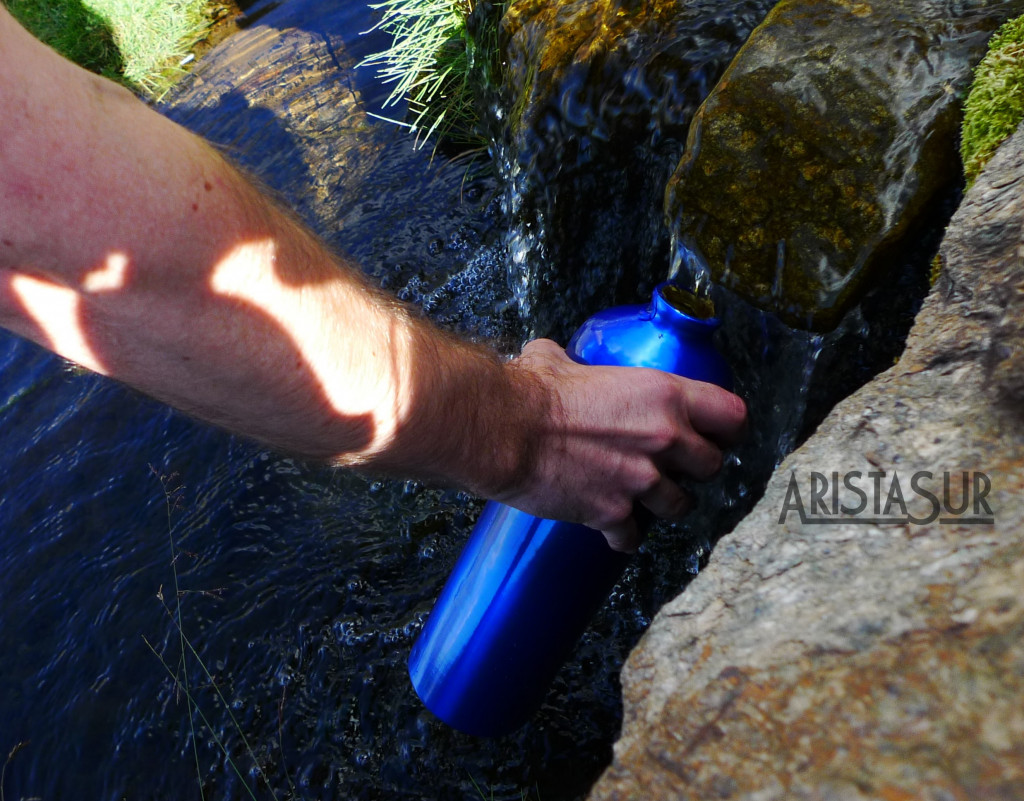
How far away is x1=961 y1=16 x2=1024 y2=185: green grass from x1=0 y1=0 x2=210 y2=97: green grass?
8.22 metres

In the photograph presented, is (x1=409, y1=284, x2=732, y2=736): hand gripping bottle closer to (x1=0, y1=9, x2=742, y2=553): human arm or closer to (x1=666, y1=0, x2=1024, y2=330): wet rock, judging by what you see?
(x1=0, y1=9, x2=742, y2=553): human arm

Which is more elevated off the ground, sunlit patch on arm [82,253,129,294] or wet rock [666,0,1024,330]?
sunlit patch on arm [82,253,129,294]

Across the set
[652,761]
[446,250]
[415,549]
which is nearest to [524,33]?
[446,250]

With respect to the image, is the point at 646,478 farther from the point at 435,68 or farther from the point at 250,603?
the point at 435,68

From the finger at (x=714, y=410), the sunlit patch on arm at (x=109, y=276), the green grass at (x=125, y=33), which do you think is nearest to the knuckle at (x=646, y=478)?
the finger at (x=714, y=410)

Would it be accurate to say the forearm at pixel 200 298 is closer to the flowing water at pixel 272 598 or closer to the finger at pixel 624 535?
the finger at pixel 624 535

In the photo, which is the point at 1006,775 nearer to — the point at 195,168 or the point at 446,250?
the point at 195,168

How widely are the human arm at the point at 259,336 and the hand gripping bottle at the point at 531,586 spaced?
0.10 m

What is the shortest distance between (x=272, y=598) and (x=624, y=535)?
1.83m

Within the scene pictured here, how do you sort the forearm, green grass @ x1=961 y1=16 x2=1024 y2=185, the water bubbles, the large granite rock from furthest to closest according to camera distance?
the water bubbles
green grass @ x1=961 y1=16 x2=1024 y2=185
the forearm
the large granite rock

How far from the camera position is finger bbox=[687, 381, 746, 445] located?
5.78 ft

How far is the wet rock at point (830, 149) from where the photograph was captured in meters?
1.82

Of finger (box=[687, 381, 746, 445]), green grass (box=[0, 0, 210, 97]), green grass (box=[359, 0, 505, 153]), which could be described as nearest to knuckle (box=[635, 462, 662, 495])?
finger (box=[687, 381, 746, 445])

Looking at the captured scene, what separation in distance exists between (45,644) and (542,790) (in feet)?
7.37
